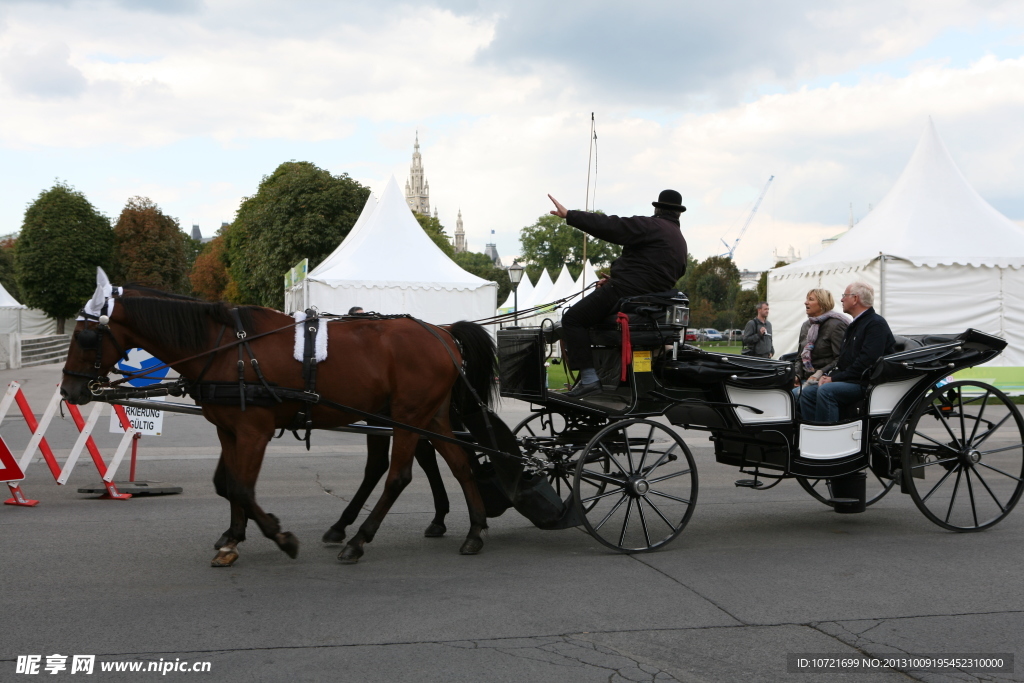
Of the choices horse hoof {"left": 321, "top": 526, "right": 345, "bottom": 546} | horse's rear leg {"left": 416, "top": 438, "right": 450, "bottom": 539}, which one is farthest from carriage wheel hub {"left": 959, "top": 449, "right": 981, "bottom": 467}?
horse hoof {"left": 321, "top": 526, "right": 345, "bottom": 546}

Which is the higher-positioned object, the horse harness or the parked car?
the horse harness

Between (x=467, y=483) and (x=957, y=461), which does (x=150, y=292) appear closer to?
(x=467, y=483)

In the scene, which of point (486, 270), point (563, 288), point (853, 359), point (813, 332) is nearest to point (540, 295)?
point (563, 288)

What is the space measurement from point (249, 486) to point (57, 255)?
55.1 m

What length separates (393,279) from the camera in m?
22.6

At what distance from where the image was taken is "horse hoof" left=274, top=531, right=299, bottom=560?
5.46 meters

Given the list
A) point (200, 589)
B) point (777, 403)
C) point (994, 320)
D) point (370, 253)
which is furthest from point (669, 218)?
point (370, 253)

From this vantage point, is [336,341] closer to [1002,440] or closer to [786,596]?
[786,596]

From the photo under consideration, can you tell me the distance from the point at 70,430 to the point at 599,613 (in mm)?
11048

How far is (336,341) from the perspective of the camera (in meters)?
5.89

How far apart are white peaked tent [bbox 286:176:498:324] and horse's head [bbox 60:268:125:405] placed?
15991 millimetres

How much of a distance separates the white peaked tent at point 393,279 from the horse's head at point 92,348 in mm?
15991

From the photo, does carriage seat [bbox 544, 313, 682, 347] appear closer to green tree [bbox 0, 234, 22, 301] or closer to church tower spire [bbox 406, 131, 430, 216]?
green tree [bbox 0, 234, 22, 301]

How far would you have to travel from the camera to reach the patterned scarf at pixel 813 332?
7.80 metres
